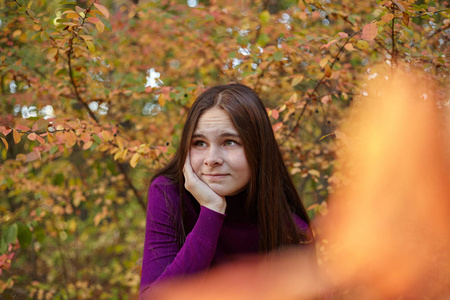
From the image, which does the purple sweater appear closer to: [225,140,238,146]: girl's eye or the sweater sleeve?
the sweater sleeve

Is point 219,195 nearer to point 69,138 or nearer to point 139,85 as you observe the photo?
point 69,138

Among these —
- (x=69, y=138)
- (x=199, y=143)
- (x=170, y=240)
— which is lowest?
(x=170, y=240)

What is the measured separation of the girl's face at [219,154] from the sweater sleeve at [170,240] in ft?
0.50

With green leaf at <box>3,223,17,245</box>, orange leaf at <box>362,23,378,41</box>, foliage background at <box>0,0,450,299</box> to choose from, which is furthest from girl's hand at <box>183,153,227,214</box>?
green leaf at <box>3,223,17,245</box>

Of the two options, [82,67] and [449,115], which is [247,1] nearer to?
[82,67]

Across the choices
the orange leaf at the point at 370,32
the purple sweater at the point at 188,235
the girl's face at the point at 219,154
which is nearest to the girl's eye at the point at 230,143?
the girl's face at the point at 219,154

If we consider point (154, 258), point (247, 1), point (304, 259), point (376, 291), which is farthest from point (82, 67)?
point (376, 291)

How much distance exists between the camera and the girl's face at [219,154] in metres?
1.75

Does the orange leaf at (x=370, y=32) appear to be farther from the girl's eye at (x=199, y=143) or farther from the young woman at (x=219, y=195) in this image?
the girl's eye at (x=199, y=143)

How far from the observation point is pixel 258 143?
185cm

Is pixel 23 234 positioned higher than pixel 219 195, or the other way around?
pixel 219 195

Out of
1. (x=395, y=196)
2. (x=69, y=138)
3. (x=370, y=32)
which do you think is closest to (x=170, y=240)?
(x=69, y=138)

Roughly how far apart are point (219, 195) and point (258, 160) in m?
0.27

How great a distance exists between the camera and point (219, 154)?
174 cm
